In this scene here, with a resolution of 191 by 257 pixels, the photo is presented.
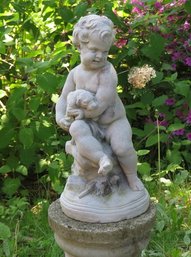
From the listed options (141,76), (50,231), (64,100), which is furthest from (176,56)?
(64,100)

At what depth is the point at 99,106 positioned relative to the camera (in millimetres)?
2037

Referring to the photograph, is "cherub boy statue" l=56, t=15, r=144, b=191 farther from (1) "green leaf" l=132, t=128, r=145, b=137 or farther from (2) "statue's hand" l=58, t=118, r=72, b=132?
(1) "green leaf" l=132, t=128, r=145, b=137

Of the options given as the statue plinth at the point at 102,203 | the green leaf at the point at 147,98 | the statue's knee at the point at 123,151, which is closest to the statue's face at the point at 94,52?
the statue's knee at the point at 123,151

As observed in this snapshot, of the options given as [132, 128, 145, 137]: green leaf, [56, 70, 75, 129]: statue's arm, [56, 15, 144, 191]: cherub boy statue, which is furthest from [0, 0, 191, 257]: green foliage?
[56, 15, 144, 191]: cherub boy statue

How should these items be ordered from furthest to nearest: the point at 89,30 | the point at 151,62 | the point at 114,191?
the point at 151,62 → the point at 114,191 → the point at 89,30

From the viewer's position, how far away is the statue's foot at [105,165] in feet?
6.48

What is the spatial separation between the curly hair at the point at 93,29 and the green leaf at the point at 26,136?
116 centimetres

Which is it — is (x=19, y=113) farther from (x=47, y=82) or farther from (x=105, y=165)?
(x=105, y=165)

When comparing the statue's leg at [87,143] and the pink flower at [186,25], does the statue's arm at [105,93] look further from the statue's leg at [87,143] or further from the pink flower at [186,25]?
the pink flower at [186,25]

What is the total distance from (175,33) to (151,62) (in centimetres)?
40

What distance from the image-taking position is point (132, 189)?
2.18m

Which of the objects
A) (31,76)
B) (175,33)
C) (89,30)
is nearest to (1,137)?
(31,76)

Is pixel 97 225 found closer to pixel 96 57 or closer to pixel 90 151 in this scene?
pixel 90 151

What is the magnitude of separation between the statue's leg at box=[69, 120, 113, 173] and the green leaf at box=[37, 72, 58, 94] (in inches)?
36.2
